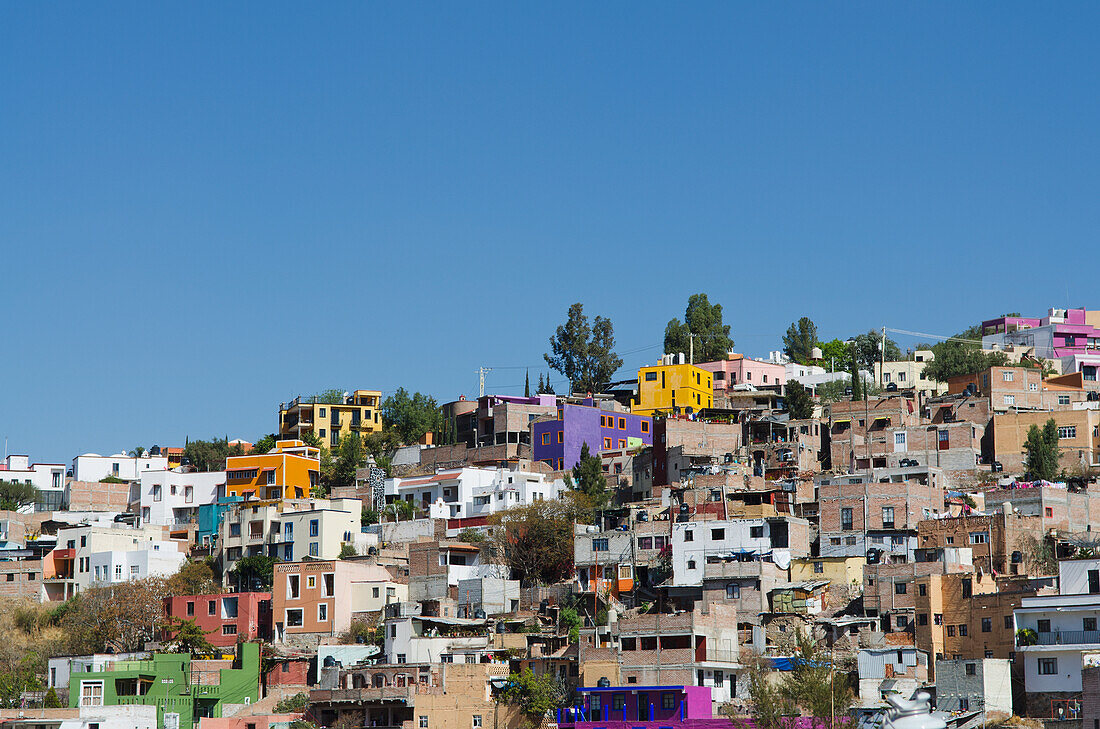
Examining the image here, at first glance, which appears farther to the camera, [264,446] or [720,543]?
[264,446]

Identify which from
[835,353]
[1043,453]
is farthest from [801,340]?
[1043,453]

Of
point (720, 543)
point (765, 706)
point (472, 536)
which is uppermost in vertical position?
point (472, 536)

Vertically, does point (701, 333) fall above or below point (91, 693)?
above

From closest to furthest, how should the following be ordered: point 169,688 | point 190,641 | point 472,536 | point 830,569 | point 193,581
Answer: point 169,688, point 830,569, point 190,641, point 472,536, point 193,581

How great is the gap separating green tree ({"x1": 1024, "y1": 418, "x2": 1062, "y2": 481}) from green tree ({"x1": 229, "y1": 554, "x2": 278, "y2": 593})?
31852mm

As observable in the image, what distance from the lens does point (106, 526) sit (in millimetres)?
79000

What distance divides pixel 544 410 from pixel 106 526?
74.8 feet

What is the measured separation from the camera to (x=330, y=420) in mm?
99188

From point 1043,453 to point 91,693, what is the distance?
3938 cm

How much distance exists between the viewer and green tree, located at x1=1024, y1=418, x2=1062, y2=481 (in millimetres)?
70312

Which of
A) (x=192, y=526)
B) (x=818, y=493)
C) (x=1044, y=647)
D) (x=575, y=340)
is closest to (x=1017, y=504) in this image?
(x=818, y=493)

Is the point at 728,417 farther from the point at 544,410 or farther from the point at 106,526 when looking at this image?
the point at 106,526

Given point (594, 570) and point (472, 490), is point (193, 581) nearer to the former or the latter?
point (472, 490)

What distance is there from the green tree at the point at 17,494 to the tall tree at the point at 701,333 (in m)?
39.2
